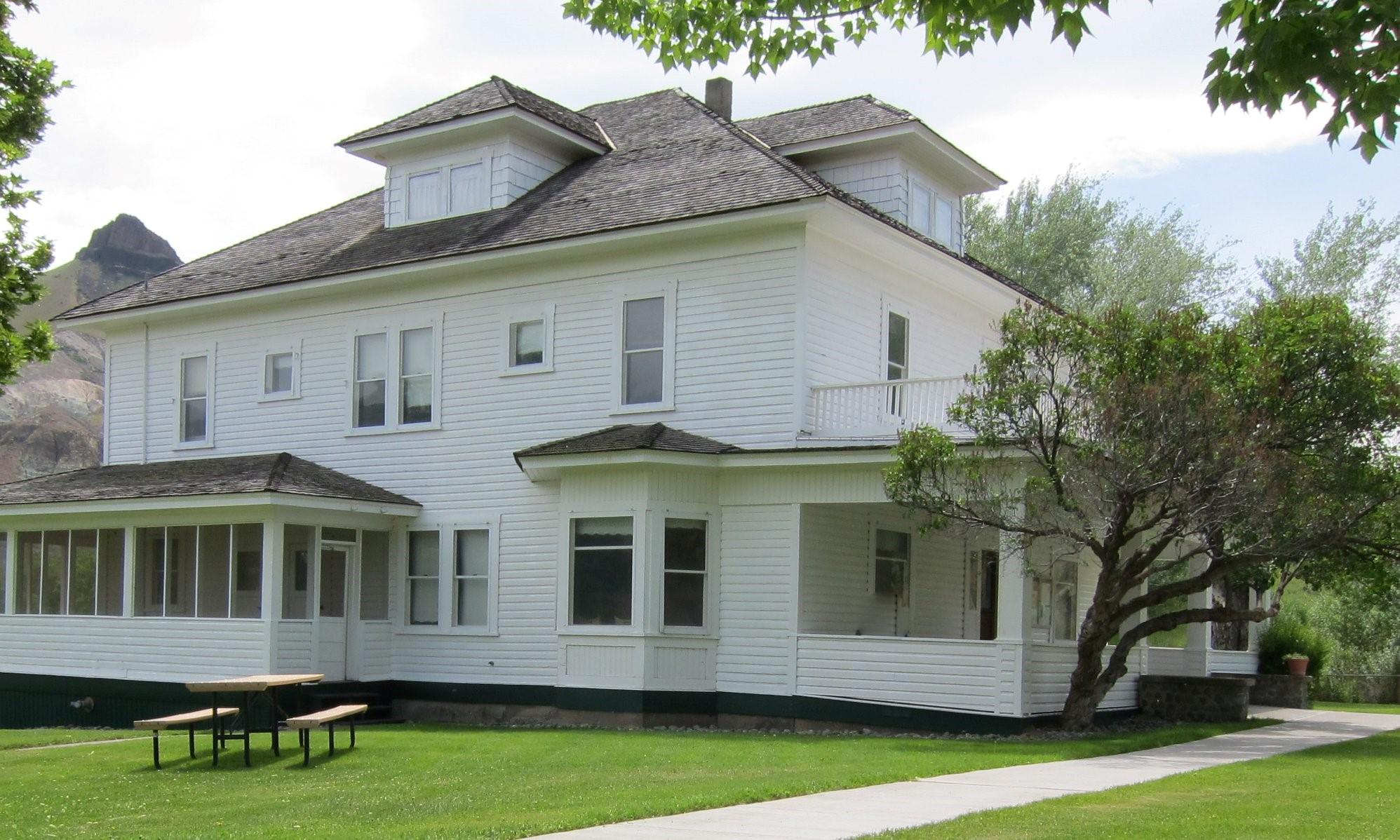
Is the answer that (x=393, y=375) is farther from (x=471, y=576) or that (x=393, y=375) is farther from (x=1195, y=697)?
(x=1195, y=697)

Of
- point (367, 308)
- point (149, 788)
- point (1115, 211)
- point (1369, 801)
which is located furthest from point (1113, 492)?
point (1115, 211)

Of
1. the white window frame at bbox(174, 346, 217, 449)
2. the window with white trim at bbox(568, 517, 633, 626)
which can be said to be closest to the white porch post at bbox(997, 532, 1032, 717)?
the window with white trim at bbox(568, 517, 633, 626)

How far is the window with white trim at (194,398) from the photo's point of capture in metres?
27.8

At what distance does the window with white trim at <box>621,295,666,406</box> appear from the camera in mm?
22438

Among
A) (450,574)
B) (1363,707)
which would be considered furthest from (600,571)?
(1363,707)

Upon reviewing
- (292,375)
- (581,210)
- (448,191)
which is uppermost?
(448,191)

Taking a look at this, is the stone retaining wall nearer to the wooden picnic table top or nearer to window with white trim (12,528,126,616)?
the wooden picnic table top

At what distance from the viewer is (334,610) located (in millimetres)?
25516

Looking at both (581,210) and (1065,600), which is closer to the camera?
(581,210)

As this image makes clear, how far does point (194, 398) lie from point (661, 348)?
34.6 ft

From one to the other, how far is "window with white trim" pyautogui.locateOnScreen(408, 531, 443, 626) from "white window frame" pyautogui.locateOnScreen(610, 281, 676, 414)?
4.29 metres

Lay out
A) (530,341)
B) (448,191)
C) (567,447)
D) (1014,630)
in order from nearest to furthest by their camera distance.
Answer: (1014,630) → (567,447) → (530,341) → (448,191)

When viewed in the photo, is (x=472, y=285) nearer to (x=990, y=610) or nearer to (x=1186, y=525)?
(x=990, y=610)

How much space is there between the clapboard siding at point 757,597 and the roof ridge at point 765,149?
451cm
